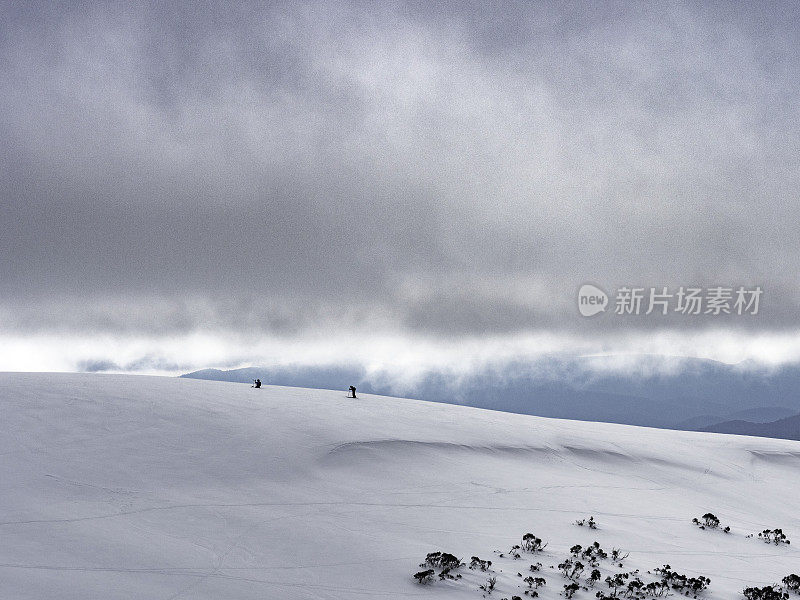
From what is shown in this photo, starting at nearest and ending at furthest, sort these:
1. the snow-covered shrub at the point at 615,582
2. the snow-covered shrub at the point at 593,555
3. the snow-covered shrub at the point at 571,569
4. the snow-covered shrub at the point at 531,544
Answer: the snow-covered shrub at the point at 615,582
the snow-covered shrub at the point at 571,569
the snow-covered shrub at the point at 593,555
the snow-covered shrub at the point at 531,544

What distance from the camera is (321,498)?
51.2 ft

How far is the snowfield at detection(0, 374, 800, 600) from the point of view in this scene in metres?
10.5

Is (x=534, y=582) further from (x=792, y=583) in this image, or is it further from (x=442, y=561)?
(x=792, y=583)

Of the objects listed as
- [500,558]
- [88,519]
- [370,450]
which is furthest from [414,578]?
[370,450]

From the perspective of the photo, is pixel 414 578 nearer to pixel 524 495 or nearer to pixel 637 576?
pixel 637 576

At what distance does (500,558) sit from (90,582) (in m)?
8.58

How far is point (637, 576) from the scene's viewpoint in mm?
12008

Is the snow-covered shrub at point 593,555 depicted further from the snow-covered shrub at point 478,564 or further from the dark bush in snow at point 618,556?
the snow-covered shrub at point 478,564

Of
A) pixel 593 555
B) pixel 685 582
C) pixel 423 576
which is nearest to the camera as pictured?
pixel 423 576

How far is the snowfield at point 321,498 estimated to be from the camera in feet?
34.5

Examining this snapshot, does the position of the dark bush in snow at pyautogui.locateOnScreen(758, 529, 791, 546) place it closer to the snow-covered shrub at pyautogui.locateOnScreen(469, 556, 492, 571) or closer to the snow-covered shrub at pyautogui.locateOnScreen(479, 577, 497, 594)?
the snow-covered shrub at pyautogui.locateOnScreen(469, 556, 492, 571)

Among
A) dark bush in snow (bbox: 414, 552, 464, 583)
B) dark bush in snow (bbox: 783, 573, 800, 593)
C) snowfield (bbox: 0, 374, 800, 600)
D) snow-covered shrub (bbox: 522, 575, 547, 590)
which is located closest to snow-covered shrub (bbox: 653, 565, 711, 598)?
snowfield (bbox: 0, 374, 800, 600)

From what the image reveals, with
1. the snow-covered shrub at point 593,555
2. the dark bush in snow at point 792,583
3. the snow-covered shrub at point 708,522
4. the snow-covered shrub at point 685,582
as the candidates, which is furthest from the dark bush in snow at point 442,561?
the snow-covered shrub at point 708,522

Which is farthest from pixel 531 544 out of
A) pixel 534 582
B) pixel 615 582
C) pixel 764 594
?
pixel 764 594
